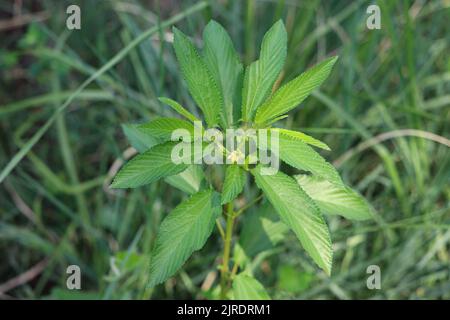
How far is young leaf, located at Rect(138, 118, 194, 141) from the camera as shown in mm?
792

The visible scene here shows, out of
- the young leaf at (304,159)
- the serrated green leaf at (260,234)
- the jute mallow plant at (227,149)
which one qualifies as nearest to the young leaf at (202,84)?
the jute mallow plant at (227,149)

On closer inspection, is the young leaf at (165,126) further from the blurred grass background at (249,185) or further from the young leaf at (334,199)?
the blurred grass background at (249,185)

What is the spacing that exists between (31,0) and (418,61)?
1.28m

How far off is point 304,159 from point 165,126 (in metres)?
0.20

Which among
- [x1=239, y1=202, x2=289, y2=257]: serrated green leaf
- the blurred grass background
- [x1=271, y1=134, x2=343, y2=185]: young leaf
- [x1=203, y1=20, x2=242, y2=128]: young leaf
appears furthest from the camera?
the blurred grass background

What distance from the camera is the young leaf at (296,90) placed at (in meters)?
0.81

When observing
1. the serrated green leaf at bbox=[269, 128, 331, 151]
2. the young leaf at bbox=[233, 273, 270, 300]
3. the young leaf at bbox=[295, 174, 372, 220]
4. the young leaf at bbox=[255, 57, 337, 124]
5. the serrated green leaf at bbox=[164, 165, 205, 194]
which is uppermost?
the young leaf at bbox=[255, 57, 337, 124]

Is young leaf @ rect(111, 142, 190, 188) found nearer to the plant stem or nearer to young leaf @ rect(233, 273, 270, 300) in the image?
the plant stem

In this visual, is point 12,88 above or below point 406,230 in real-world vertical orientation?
above

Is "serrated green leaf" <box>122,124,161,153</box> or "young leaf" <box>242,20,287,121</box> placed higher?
"young leaf" <box>242,20,287,121</box>

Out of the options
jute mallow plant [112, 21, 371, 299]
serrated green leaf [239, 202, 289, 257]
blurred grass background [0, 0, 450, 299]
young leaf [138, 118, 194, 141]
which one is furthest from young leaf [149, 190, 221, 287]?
blurred grass background [0, 0, 450, 299]

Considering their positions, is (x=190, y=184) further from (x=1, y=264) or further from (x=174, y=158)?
(x=1, y=264)

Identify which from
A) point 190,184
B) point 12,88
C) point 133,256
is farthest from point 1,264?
point 190,184

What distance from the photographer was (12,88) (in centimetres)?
181
